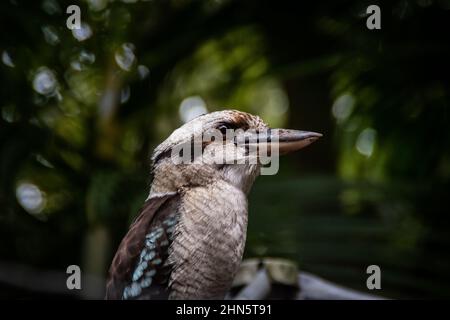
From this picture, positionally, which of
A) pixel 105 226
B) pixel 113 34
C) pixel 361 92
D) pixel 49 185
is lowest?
pixel 105 226

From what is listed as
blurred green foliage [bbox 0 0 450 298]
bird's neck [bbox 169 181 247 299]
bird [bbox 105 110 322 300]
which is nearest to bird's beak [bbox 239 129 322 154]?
bird [bbox 105 110 322 300]

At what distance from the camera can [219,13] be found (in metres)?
3.33

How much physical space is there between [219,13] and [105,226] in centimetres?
122

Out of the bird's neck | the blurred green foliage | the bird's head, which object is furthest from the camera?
the blurred green foliage

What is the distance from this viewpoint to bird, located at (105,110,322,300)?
1239 mm

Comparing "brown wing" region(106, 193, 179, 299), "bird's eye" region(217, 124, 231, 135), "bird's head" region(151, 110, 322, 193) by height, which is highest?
"bird's eye" region(217, 124, 231, 135)

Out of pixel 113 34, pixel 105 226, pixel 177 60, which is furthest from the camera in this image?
pixel 177 60

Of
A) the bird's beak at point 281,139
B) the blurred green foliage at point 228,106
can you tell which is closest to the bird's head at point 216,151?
the bird's beak at point 281,139

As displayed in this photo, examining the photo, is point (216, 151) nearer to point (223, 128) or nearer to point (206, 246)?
point (223, 128)

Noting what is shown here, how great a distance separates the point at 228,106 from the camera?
351 centimetres

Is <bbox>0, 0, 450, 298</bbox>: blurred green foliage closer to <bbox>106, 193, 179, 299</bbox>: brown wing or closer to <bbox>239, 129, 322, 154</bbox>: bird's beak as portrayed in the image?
<bbox>239, 129, 322, 154</bbox>: bird's beak
